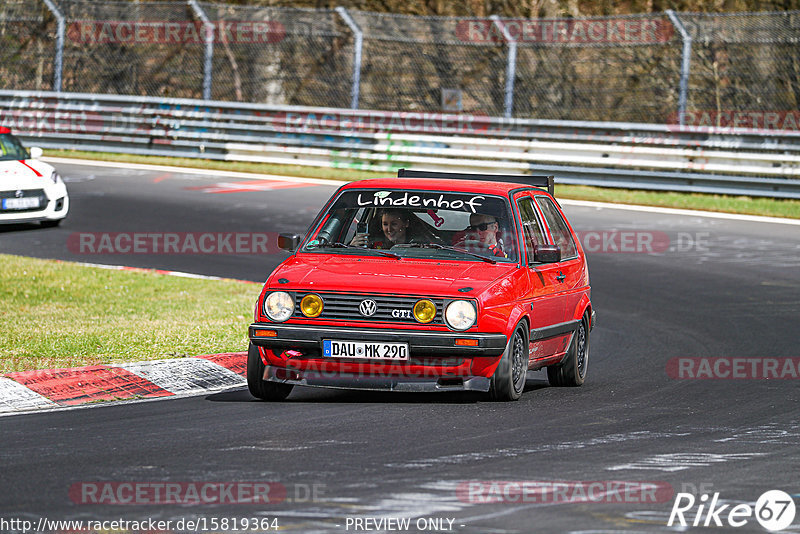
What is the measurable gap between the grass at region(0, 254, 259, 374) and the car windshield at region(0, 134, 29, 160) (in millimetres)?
2815

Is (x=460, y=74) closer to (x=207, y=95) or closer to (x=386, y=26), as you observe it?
(x=386, y=26)

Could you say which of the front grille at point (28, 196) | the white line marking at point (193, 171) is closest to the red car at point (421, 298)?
the front grille at point (28, 196)

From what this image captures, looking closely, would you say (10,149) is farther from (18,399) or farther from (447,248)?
(447,248)

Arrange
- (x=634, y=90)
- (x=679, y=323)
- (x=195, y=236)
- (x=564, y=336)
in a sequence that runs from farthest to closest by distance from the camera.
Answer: (x=634, y=90), (x=195, y=236), (x=679, y=323), (x=564, y=336)

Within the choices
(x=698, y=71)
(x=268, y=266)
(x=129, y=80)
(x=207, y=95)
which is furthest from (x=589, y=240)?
(x=129, y=80)

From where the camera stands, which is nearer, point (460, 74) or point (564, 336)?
point (564, 336)

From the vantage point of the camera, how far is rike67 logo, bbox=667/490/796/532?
565 centimetres

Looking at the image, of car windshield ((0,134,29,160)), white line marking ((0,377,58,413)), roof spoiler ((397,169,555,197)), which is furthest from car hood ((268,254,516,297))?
car windshield ((0,134,29,160))

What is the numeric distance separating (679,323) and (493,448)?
6020mm

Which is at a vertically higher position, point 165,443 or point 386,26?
point 386,26

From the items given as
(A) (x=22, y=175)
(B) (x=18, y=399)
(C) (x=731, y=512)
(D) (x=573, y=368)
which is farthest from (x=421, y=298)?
(A) (x=22, y=175)

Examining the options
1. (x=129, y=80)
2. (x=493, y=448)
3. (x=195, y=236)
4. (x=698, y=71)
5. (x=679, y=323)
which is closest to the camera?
(x=493, y=448)

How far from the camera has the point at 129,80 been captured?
95.3 ft

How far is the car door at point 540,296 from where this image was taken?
916 cm
